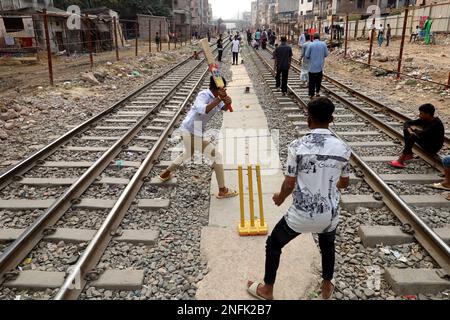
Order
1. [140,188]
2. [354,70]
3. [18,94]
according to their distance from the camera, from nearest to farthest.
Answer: [140,188], [18,94], [354,70]

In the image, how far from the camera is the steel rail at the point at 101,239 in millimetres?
3605

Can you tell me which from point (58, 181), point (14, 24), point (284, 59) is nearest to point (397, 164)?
point (58, 181)

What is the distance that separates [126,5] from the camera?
51.6 meters

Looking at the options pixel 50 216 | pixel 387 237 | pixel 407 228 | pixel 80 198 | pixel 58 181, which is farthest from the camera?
pixel 58 181

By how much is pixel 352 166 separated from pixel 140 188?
359 centimetres

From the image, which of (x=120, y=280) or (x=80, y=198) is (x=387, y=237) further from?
(x=80, y=198)

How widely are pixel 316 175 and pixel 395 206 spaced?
108 inches

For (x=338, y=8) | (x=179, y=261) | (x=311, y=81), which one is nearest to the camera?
(x=179, y=261)

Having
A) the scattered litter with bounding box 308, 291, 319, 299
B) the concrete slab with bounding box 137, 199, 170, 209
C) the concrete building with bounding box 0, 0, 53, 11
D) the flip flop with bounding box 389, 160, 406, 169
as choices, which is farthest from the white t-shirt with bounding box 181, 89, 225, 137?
the concrete building with bounding box 0, 0, 53, 11

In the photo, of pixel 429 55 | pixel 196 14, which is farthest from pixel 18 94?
pixel 196 14

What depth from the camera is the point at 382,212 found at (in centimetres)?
519

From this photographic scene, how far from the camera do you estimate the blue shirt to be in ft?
37.2

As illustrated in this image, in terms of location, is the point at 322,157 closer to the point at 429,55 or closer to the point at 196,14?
the point at 429,55

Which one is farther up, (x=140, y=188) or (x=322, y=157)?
(x=322, y=157)
